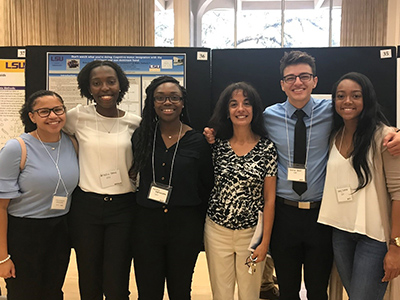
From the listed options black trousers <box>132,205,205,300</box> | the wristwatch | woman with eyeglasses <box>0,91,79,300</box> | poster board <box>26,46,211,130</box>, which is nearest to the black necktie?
Result: the wristwatch

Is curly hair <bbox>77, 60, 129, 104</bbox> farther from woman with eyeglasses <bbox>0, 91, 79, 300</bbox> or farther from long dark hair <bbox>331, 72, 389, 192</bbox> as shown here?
long dark hair <bbox>331, 72, 389, 192</bbox>

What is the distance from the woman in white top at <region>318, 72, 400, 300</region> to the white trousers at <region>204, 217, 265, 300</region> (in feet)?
1.62

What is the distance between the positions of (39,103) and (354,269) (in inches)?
84.6

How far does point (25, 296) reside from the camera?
1.94m

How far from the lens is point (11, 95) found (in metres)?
3.03

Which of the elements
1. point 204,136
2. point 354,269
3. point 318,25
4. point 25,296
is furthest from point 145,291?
point 318,25

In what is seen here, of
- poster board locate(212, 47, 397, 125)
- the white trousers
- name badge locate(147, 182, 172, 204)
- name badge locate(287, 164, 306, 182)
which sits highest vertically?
poster board locate(212, 47, 397, 125)

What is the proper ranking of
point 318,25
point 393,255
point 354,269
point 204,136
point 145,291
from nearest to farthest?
1. point 393,255
2. point 354,269
3. point 145,291
4. point 204,136
5. point 318,25

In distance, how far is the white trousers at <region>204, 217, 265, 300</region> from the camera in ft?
6.29

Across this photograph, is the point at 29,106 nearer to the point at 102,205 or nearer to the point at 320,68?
the point at 102,205

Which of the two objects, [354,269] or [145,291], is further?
[145,291]

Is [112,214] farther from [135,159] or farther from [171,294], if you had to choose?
[171,294]

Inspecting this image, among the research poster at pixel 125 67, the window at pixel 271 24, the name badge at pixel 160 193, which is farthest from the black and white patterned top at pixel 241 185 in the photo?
the window at pixel 271 24

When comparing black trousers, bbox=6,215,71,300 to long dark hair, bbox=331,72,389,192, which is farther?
black trousers, bbox=6,215,71,300
